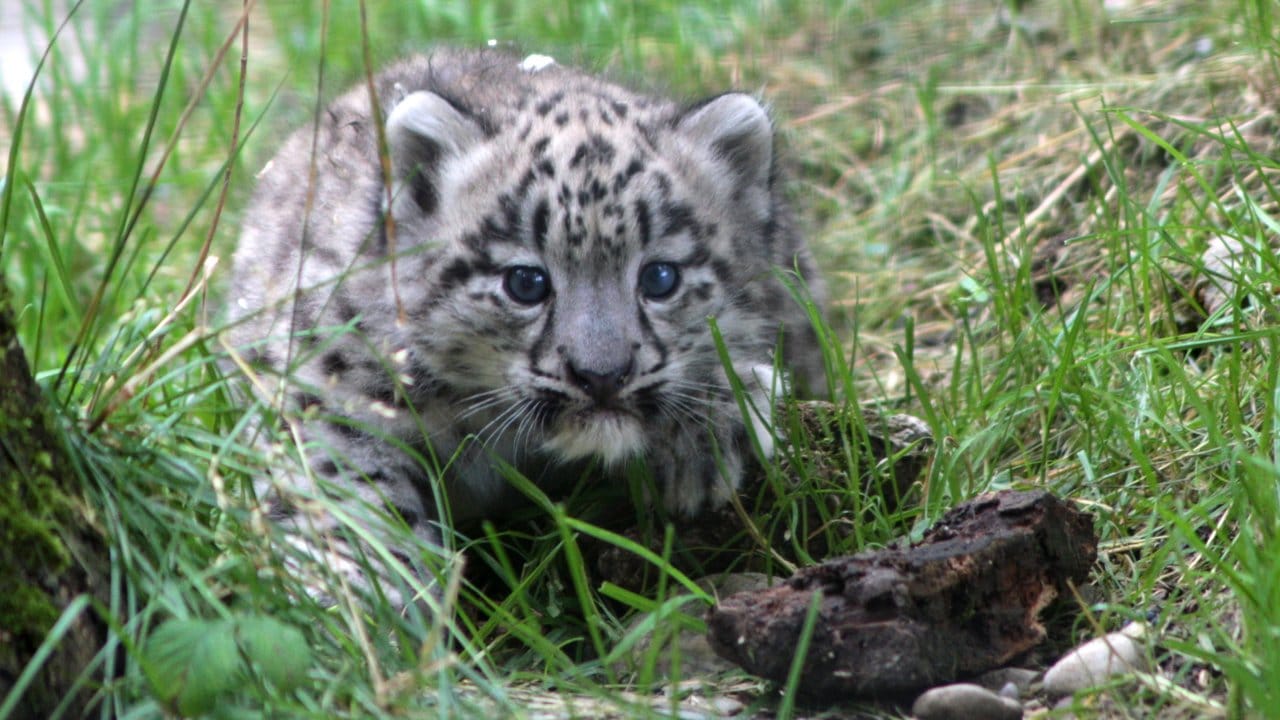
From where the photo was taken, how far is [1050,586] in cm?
341

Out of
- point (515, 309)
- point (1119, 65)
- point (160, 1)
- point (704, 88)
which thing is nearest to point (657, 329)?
point (515, 309)

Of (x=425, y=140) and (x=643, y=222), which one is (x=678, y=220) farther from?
(x=425, y=140)

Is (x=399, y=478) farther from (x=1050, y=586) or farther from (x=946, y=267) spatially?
(x=946, y=267)

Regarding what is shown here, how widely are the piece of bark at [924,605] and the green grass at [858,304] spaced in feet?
0.52

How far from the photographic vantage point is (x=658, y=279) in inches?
159

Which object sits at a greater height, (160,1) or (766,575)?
(160,1)

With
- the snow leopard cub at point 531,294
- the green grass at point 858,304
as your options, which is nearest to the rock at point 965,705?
the green grass at point 858,304

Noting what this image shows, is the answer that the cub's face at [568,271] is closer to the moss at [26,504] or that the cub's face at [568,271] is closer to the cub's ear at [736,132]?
the cub's ear at [736,132]

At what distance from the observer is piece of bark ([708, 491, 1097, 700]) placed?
3.10m

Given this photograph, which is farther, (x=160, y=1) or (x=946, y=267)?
(x=160, y=1)

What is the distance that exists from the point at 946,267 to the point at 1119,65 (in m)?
1.34

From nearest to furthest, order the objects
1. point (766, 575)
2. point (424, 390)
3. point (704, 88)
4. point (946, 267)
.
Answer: point (766, 575) → point (424, 390) → point (946, 267) → point (704, 88)

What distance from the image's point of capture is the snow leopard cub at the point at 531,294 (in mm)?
3875

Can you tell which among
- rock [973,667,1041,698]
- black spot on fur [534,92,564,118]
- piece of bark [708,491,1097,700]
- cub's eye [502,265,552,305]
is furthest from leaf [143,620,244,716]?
black spot on fur [534,92,564,118]
